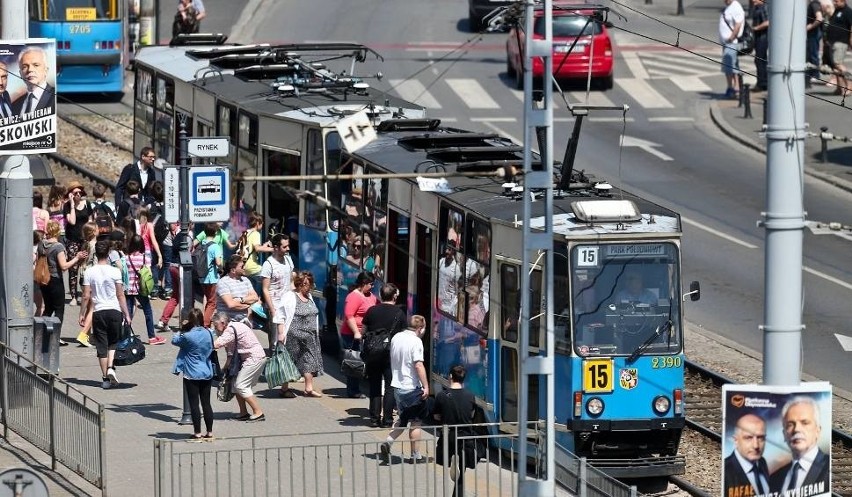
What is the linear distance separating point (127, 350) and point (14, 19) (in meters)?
3.91

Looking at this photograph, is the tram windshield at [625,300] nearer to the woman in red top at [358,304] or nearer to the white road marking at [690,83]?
the woman in red top at [358,304]

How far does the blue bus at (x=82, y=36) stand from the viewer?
37.9m

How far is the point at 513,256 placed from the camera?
57.9 feet

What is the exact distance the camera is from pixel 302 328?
1986 cm

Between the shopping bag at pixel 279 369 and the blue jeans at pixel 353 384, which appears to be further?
the blue jeans at pixel 353 384

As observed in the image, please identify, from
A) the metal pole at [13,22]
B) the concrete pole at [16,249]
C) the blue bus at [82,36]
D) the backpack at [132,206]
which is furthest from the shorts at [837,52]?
the metal pole at [13,22]

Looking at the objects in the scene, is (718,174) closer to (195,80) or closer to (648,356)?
(195,80)

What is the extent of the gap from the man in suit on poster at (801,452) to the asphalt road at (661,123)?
7605 millimetres

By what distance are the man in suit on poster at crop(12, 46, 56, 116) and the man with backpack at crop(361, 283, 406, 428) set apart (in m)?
4.03

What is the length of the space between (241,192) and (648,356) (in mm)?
9990

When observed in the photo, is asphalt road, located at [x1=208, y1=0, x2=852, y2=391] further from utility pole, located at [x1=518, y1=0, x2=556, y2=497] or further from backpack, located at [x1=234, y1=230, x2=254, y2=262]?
backpack, located at [x1=234, y1=230, x2=254, y2=262]

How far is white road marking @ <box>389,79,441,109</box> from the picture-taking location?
39.2 metres

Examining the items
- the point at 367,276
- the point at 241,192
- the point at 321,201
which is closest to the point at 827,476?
the point at 321,201

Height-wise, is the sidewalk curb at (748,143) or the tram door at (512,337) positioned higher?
the tram door at (512,337)
